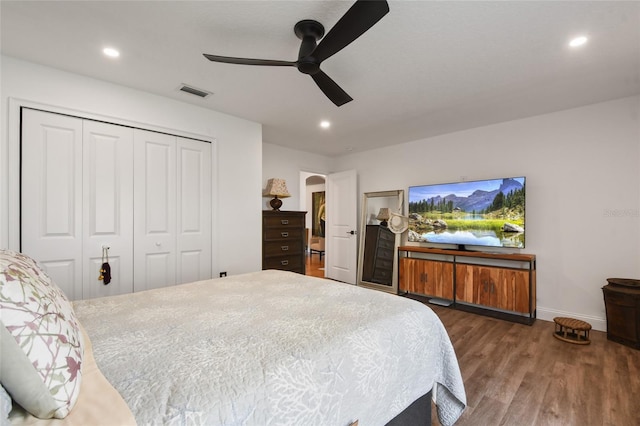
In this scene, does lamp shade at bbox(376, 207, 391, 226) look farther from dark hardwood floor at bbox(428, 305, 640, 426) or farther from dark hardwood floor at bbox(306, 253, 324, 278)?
dark hardwood floor at bbox(428, 305, 640, 426)

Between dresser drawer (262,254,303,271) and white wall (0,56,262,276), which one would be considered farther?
dresser drawer (262,254,303,271)

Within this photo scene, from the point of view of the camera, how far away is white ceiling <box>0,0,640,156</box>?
170cm

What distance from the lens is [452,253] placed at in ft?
12.2

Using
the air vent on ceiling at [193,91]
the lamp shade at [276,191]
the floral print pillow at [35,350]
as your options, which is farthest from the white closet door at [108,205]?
the floral print pillow at [35,350]

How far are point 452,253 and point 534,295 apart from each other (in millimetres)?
992

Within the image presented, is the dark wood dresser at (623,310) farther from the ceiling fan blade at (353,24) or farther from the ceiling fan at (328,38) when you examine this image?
the ceiling fan blade at (353,24)

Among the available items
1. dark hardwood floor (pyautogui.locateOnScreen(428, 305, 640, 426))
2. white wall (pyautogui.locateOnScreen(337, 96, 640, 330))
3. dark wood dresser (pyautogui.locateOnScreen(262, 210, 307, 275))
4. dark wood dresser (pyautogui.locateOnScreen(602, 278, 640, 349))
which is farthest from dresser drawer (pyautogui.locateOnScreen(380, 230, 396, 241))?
dark wood dresser (pyautogui.locateOnScreen(602, 278, 640, 349))

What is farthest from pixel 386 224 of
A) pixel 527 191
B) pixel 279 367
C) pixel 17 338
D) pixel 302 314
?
pixel 17 338

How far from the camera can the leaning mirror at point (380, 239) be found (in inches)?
182

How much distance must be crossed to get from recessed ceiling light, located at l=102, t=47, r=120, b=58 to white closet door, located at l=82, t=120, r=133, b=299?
0.70 meters

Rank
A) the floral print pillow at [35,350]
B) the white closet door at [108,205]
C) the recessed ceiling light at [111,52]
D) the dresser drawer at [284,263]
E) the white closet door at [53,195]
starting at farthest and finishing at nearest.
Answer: the dresser drawer at [284,263] < the white closet door at [108,205] < the white closet door at [53,195] < the recessed ceiling light at [111,52] < the floral print pillow at [35,350]

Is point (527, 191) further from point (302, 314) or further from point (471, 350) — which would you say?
point (302, 314)

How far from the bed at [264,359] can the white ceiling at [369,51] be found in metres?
1.72

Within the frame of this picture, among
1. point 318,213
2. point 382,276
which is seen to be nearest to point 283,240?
point 382,276
